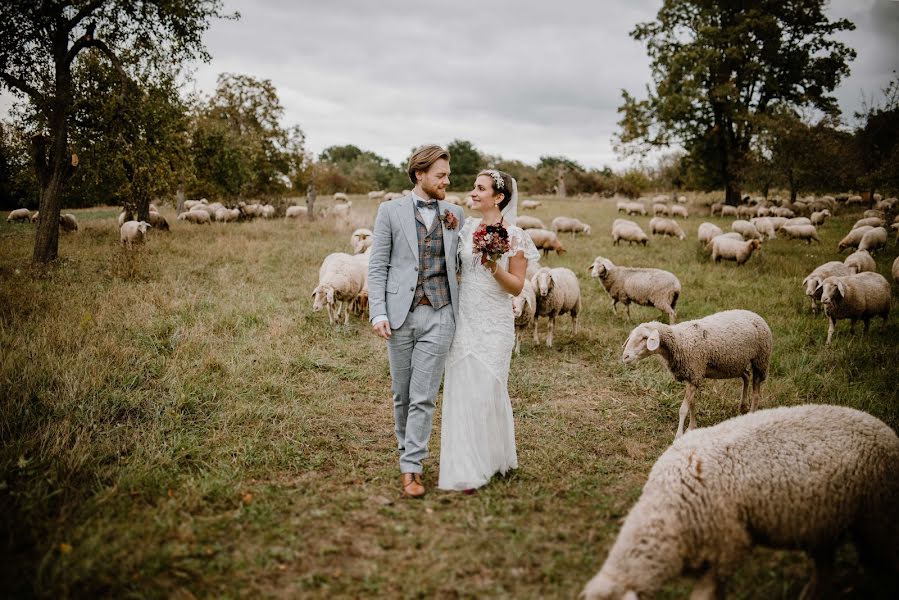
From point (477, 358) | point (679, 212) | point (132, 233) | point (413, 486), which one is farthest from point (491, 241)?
point (679, 212)

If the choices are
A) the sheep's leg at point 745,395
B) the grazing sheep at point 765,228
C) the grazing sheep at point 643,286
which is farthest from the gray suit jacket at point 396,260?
the grazing sheep at point 765,228

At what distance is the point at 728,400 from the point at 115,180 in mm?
17937

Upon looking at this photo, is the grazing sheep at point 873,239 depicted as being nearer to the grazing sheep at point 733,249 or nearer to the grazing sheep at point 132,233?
the grazing sheep at point 733,249

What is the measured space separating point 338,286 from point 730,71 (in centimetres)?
3076

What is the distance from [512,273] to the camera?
3.96 meters

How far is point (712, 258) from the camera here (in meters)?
15.6

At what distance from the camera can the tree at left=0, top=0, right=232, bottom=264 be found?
35.7ft

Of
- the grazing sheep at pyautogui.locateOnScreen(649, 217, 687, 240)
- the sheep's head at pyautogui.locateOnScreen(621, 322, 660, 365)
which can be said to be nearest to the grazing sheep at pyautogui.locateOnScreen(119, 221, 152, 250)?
the sheep's head at pyautogui.locateOnScreen(621, 322, 660, 365)

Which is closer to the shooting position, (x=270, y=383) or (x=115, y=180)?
(x=270, y=383)

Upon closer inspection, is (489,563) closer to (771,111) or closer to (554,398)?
(554,398)

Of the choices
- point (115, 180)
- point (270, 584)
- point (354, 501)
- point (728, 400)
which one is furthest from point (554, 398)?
point (115, 180)

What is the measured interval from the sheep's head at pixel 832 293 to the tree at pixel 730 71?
22465 mm

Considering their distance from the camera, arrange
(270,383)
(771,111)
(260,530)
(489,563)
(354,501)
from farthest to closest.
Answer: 1. (771,111)
2. (270,383)
3. (354,501)
4. (260,530)
5. (489,563)

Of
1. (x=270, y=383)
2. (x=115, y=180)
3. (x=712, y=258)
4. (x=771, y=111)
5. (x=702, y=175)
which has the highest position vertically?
(x=771, y=111)
